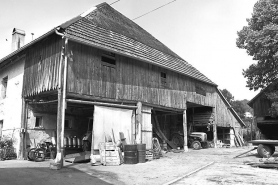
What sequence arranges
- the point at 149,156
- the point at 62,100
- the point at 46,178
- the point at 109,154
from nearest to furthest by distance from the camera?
the point at 46,178
the point at 62,100
the point at 109,154
the point at 149,156

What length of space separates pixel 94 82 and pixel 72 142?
471cm

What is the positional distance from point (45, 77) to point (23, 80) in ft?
8.45

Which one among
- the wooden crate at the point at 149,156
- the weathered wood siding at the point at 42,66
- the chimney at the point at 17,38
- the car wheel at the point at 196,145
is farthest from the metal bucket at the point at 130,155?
the chimney at the point at 17,38

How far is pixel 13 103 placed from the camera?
1419cm

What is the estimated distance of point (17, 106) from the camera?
1371 centimetres

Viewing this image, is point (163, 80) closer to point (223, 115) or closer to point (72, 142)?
point (72, 142)

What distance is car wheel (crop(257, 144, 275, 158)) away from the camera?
12.7m

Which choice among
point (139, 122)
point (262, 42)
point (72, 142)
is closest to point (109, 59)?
point (139, 122)

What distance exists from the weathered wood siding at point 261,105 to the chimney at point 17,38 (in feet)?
71.5

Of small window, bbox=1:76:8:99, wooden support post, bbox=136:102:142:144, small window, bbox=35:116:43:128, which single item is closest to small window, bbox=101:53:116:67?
wooden support post, bbox=136:102:142:144

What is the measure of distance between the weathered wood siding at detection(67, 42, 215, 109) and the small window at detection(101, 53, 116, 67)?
0.20 meters

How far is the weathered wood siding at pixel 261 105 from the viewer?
23.5 metres

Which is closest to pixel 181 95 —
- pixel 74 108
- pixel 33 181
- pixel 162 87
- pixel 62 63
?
pixel 162 87

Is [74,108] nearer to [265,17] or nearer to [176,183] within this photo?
[176,183]
